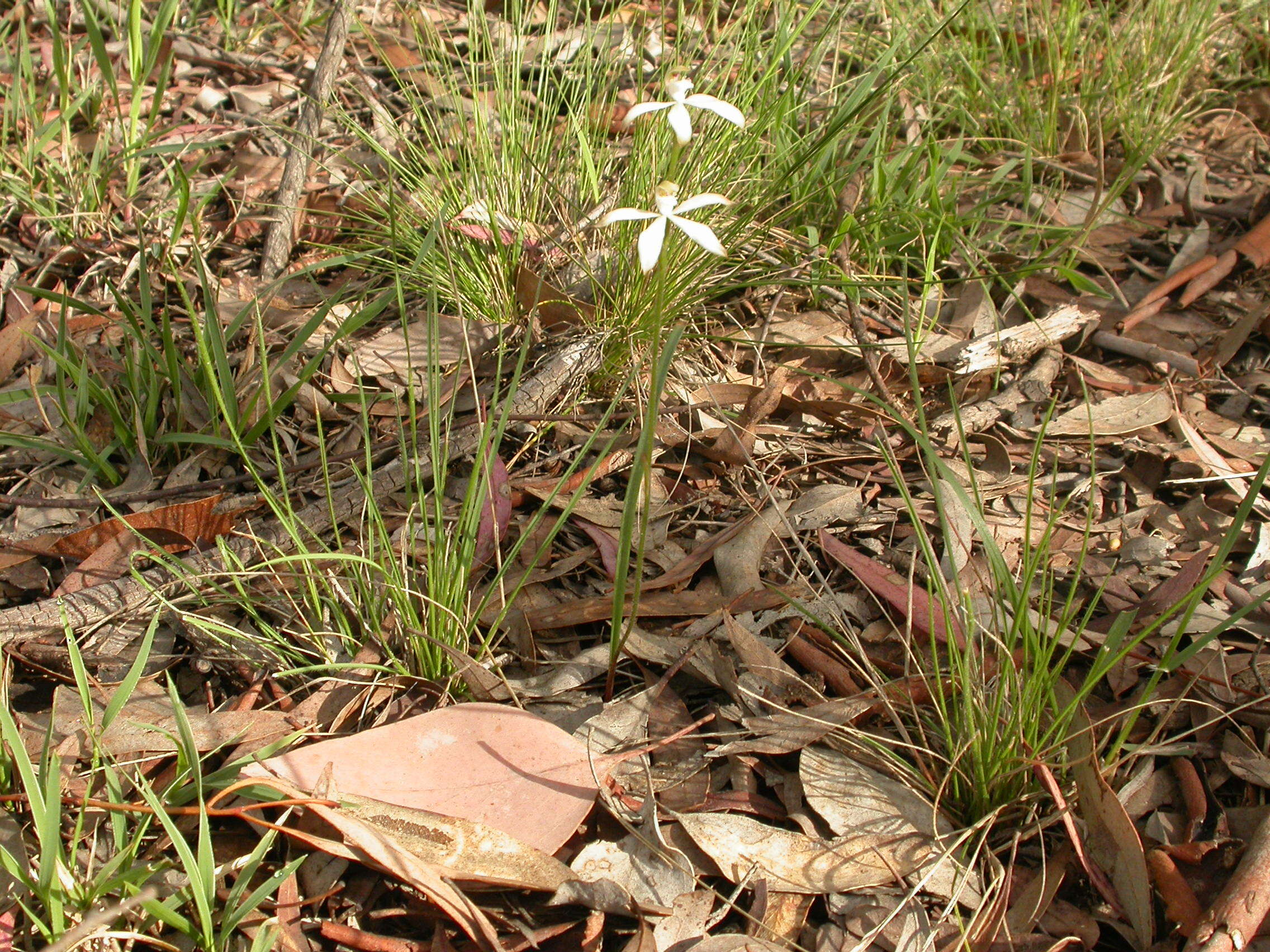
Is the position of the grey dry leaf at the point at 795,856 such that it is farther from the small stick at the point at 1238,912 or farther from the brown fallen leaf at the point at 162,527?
the brown fallen leaf at the point at 162,527

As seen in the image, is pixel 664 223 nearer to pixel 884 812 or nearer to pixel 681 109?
pixel 681 109

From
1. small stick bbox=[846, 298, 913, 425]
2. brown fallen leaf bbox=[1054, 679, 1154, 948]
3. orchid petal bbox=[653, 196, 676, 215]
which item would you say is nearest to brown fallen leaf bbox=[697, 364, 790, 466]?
small stick bbox=[846, 298, 913, 425]

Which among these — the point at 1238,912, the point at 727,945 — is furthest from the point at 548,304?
the point at 1238,912

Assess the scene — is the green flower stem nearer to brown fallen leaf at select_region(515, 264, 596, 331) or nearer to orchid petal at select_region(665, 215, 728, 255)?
orchid petal at select_region(665, 215, 728, 255)

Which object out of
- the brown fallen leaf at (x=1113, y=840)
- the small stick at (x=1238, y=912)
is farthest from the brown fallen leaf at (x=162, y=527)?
the small stick at (x=1238, y=912)

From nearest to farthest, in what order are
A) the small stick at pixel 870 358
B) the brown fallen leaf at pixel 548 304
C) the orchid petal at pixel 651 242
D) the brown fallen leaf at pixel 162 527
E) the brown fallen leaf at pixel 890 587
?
1. the orchid petal at pixel 651 242
2. the brown fallen leaf at pixel 890 587
3. the brown fallen leaf at pixel 162 527
4. the small stick at pixel 870 358
5. the brown fallen leaf at pixel 548 304
